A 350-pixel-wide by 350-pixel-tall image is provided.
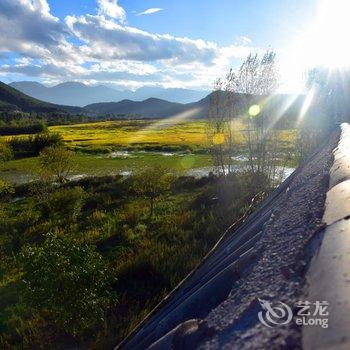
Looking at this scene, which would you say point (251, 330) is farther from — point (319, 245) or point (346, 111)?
point (346, 111)

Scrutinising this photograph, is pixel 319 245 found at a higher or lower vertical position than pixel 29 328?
higher

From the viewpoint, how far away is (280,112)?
27.2m

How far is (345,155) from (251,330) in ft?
9.82

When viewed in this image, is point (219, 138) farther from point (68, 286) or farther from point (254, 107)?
point (68, 286)

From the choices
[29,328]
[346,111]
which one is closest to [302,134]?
[346,111]

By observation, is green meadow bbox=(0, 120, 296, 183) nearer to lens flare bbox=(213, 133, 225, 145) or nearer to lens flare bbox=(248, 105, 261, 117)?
lens flare bbox=(213, 133, 225, 145)

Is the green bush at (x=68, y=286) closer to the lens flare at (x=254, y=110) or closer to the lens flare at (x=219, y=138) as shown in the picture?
the lens flare at (x=254, y=110)

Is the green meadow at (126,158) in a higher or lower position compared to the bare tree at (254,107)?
lower
